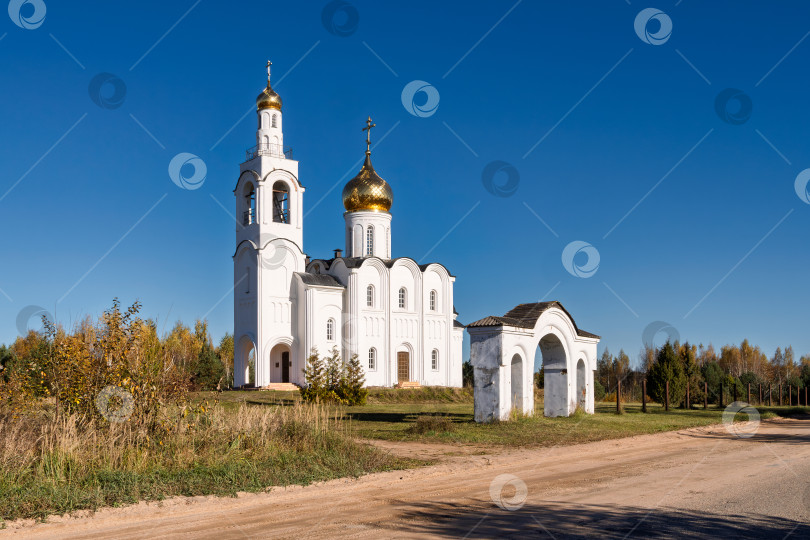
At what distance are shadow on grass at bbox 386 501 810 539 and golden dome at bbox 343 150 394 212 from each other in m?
34.7

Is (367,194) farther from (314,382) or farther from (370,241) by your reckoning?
(314,382)

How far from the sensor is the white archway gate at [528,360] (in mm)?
19500

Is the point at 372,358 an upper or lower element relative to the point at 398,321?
lower

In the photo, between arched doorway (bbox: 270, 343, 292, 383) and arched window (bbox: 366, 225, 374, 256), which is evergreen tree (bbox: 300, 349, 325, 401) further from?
arched window (bbox: 366, 225, 374, 256)

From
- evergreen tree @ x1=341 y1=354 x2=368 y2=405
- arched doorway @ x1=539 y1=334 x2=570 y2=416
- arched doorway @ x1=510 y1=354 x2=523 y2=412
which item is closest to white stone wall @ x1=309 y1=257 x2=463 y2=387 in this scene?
evergreen tree @ x1=341 y1=354 x2=368 y2=405

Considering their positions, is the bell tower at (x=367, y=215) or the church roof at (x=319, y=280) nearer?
the church roof at (x=319, y=280)

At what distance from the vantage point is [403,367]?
1671 inches

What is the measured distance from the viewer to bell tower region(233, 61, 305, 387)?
39.1 m

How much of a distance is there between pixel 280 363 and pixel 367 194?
11.0 metres

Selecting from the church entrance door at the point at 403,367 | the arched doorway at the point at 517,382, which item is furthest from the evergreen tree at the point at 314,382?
the church entrance door at the point at 403,367

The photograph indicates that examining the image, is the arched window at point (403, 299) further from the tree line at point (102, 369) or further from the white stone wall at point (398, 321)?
the tree line at point (102, 369)

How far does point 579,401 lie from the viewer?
925 inches

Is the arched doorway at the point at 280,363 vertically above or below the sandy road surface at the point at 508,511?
above

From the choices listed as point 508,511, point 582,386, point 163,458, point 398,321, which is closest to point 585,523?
point 508,511
